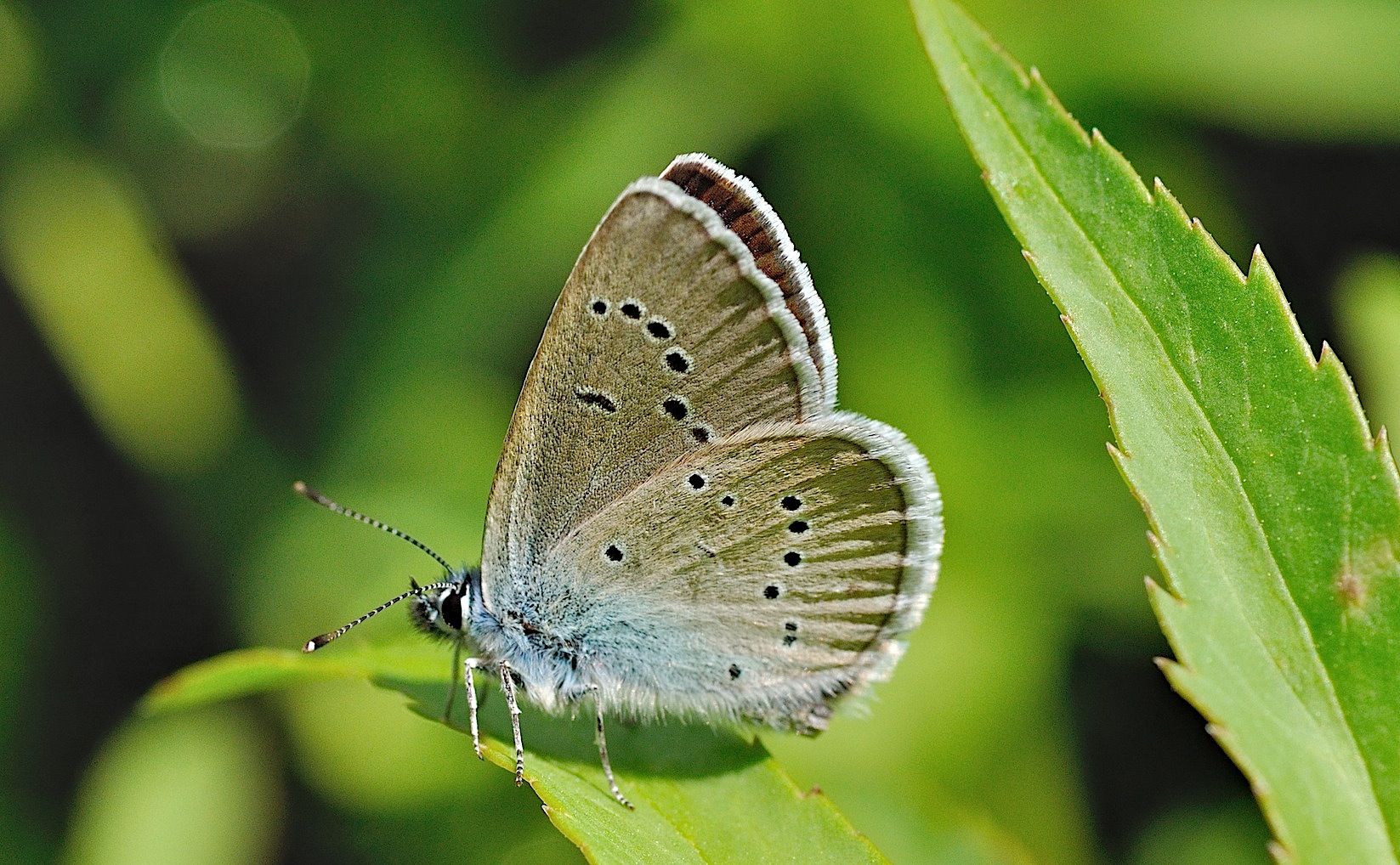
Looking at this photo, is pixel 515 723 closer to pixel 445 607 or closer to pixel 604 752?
pixel 604 752

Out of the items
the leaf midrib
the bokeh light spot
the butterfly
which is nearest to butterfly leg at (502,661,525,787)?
the butterfly

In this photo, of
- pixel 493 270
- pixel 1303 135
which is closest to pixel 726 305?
pixel 493 270

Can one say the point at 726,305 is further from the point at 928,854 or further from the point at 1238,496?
the point at 928,854

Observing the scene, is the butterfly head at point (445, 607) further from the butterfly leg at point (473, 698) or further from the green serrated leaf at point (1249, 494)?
the green serrated leaf at point (1249, 494)

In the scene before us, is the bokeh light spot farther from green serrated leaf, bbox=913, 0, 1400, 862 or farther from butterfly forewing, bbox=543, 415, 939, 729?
green serrated leaf, bbox=913, 0, 1400, 862

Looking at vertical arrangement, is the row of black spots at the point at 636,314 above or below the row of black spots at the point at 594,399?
above

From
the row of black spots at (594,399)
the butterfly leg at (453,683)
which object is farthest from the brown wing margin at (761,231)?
the butterfly leg at (453,683)

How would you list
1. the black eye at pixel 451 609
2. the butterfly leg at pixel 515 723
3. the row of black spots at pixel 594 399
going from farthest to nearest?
the black eye at pixel 451 609 → the row of black spots at pixel 594 399 → the butterfly leg at pixel 515 723
